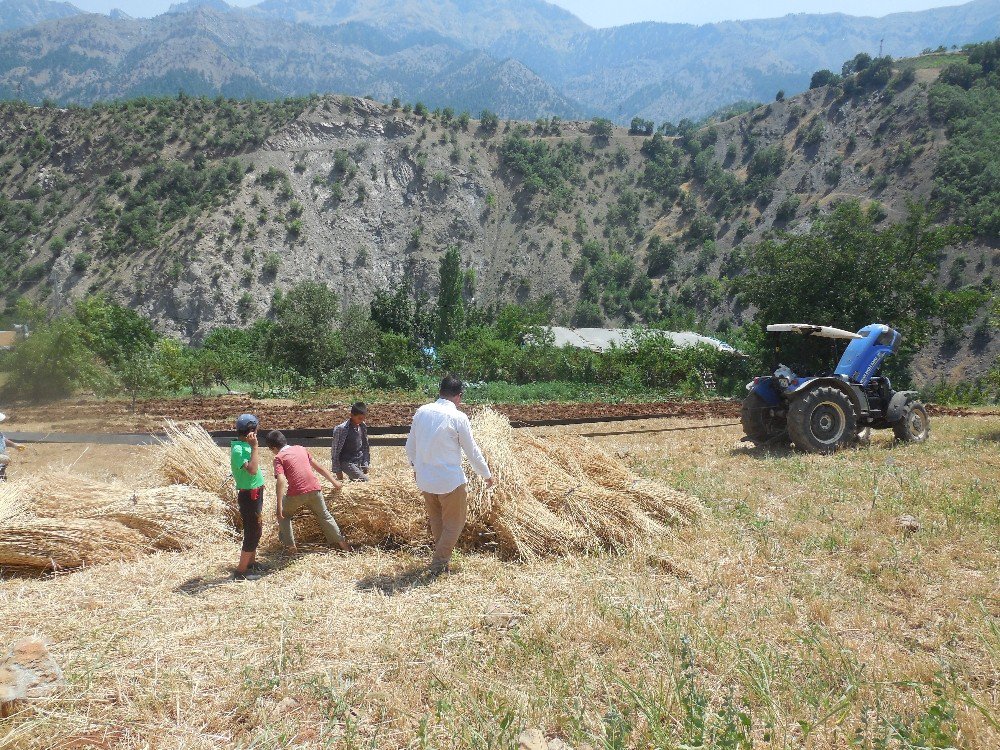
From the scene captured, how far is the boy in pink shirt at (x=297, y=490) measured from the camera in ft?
20.6

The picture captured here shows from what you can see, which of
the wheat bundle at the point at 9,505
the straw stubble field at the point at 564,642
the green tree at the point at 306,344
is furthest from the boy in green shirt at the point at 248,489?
the green tree at the point at 306,344

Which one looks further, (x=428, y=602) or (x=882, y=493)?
(x=882, y=493)

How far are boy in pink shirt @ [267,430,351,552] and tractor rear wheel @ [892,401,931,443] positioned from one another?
8777 millimetres

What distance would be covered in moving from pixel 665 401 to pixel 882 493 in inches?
519

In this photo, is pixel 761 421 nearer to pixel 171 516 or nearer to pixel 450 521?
pixel 450 521

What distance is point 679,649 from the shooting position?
4027mm

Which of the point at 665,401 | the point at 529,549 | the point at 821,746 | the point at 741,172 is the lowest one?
the point at 665,401

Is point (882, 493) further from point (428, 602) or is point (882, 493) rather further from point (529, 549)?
point (428, 602)

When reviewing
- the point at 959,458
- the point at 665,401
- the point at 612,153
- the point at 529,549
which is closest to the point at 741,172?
the point at 612,153

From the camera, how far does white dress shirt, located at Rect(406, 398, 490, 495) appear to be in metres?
5.66

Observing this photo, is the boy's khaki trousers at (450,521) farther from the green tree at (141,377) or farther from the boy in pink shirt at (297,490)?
the green tree at (141,377)

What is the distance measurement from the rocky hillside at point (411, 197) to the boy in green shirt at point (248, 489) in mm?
56240

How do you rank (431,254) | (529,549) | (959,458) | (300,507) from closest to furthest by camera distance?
(529,549) → (300,507) → (959,458) → (431,254)

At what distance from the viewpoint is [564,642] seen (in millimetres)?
4227
